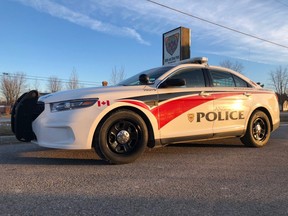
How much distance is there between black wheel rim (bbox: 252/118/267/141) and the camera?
6922 mm

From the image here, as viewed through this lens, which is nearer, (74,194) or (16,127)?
(74,194)

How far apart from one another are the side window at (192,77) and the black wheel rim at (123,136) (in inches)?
49.2

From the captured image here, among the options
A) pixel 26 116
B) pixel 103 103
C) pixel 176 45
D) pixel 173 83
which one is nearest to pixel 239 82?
pixel 173 83

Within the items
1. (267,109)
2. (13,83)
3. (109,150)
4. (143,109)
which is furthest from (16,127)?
(13,83)

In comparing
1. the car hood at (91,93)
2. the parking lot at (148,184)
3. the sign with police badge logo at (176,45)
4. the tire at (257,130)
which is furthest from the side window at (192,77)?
the sign with police badge logo at (176,45)

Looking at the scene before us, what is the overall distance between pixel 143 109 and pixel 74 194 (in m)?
2.00

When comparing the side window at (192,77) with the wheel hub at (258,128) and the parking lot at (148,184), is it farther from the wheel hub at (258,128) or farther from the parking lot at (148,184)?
the wheel hub at (258,128)

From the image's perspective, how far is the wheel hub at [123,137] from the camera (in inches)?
201

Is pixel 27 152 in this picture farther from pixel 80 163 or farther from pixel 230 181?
pixel 230 181

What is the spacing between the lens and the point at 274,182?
425 centimetres

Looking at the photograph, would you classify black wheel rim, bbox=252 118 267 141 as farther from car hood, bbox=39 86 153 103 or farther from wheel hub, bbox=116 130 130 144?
wheel hub, bbox=116 130 130 144

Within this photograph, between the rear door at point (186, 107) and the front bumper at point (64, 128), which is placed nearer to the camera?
the front bumper at point (64, 128)

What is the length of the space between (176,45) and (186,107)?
29.7ft

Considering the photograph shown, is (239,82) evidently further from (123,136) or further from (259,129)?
(123,136)
